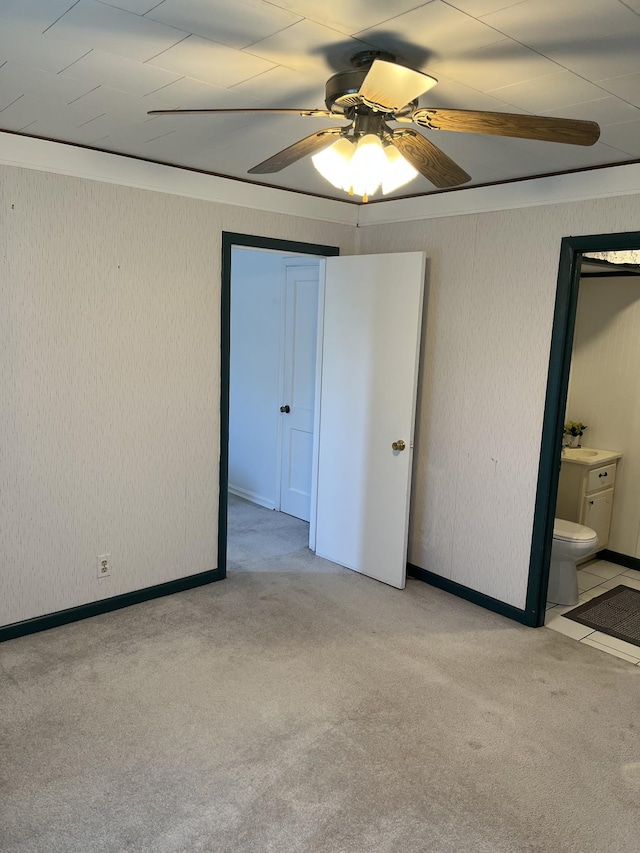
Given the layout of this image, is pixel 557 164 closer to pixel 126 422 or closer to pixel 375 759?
pixel 126 422

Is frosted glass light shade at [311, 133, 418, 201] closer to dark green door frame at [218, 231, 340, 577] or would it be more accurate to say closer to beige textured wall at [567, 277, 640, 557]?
dark green door frame at [218, 231, 340, 577]

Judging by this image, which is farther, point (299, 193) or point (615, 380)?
point (615, 380)

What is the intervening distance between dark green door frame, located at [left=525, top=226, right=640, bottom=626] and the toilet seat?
42 cm

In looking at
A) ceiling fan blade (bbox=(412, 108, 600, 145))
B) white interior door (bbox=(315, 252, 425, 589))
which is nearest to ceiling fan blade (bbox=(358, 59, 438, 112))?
ceiling fan blade (bbox=(412, 108, 600, 145))

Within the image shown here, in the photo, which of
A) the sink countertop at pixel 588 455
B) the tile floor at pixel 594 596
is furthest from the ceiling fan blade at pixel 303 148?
the sink countertop at pixel 588 455

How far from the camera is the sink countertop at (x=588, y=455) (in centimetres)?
440

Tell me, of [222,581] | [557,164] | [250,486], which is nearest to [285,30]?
[557,164]

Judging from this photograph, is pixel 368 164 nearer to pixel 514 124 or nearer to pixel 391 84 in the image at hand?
pixel 391 84

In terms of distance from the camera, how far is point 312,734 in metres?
2.58

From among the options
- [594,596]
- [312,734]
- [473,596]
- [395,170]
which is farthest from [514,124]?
[594,596]

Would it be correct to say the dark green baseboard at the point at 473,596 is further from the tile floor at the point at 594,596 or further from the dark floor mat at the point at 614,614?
the dark floor mat at the point at 614,614

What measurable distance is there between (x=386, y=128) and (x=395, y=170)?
0.17m

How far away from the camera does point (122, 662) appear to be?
9.95 ft

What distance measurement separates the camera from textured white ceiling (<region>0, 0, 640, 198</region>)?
1627 millimetres
